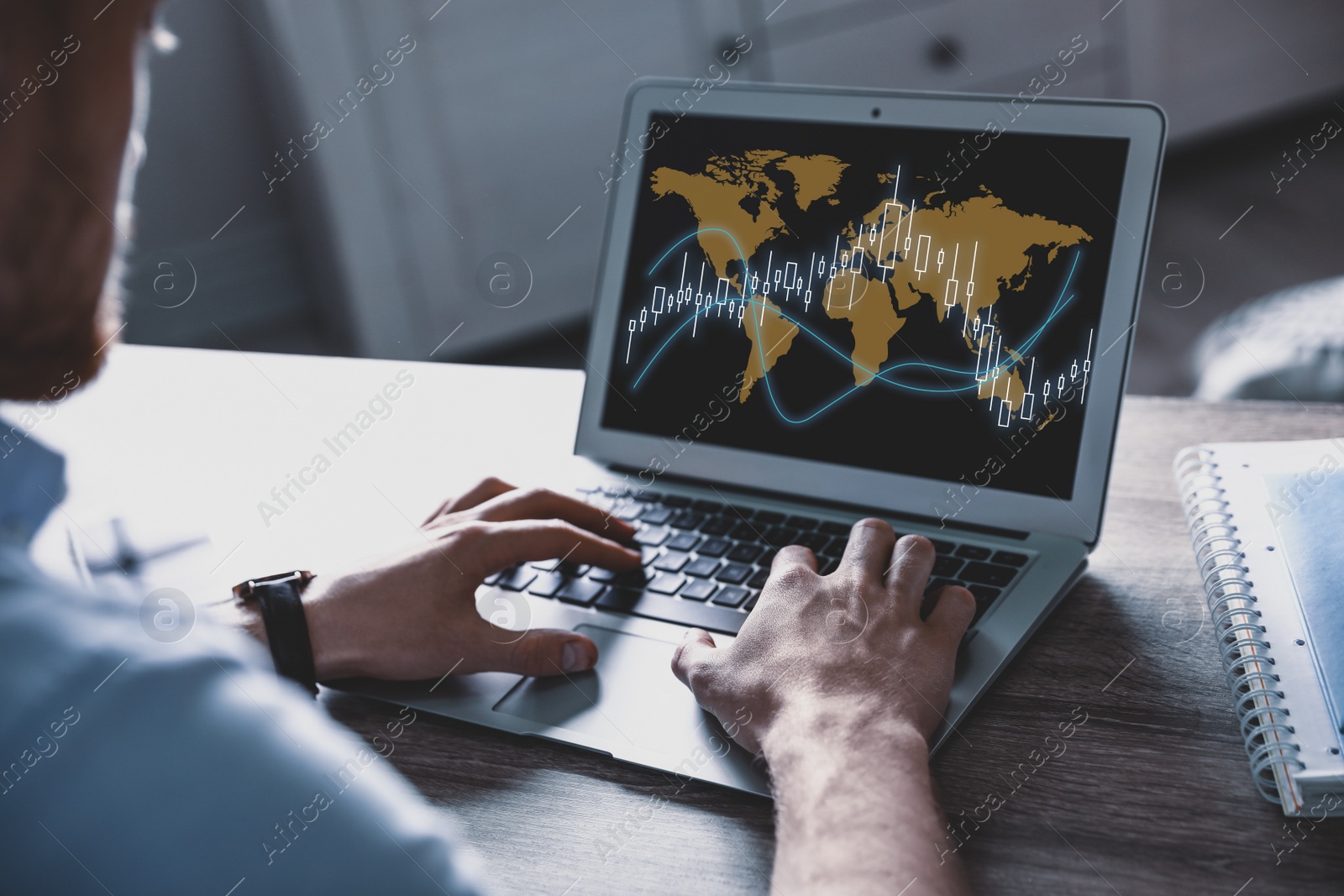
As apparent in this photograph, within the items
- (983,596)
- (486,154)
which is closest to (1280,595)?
(983,596)

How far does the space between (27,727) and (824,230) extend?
2.19ft

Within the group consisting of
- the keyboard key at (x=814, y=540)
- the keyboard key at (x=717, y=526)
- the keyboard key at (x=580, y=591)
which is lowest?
the keyboard key at (x=580, y=591)

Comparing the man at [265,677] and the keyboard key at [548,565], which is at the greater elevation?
the man at [265,677]

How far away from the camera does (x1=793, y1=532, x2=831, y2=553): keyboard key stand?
0.79m

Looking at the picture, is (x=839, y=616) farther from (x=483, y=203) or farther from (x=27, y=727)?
(x=483, y=203)

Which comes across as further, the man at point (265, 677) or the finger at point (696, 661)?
the finger at point (696, 661)

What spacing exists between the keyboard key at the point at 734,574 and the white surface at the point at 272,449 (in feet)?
0.80

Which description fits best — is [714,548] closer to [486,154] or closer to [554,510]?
[554,510]

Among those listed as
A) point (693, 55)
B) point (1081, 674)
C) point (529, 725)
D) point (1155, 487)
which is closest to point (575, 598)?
point (529, 725)

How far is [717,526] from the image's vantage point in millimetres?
835

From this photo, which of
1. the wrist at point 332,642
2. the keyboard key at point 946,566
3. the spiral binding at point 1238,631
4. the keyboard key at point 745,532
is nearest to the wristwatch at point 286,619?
the wrist at point 332,642

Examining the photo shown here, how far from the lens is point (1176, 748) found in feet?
1.88

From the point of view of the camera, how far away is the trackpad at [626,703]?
0.62 metres

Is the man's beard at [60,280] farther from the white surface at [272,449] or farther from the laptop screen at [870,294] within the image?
the laptop screen at [870,294]
